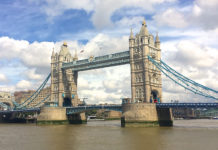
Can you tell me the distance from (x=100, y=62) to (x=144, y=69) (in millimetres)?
15218

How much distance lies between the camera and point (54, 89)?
88.3 meters

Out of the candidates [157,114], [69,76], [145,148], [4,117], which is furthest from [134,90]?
[4,117]

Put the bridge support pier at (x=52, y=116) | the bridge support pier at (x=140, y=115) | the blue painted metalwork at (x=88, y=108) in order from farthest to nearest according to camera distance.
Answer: the bridge support pier at (x=52, y=116)
the blue painted metalwork at (x=88, y=108)
the bridge support pier at (x=140, y=115)

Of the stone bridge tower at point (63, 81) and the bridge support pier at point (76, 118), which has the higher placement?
the stone bridge tower at point (63, 81)

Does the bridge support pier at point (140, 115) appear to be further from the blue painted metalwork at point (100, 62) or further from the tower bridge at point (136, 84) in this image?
the blue painted metalwork at point (100, 62)

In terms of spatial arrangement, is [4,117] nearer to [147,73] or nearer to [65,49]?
[65,49]

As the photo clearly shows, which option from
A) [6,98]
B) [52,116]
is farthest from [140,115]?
[6,98]

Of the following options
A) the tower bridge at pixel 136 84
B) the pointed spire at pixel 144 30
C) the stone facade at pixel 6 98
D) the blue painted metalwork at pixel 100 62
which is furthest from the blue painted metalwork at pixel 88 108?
the stone facade at pixel 6 98

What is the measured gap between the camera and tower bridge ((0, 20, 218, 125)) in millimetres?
56625

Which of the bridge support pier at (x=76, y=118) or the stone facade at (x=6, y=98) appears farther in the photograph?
the stone facade at (x=6, y=98)

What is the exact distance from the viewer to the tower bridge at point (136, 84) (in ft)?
186

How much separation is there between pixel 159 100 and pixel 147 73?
7.57 metres

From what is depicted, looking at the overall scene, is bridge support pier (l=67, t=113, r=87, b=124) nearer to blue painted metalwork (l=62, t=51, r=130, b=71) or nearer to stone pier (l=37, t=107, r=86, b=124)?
stone pier (l=37, t=107, r=86, b=124)

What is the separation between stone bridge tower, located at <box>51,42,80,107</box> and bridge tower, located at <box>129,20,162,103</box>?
23897 mm
